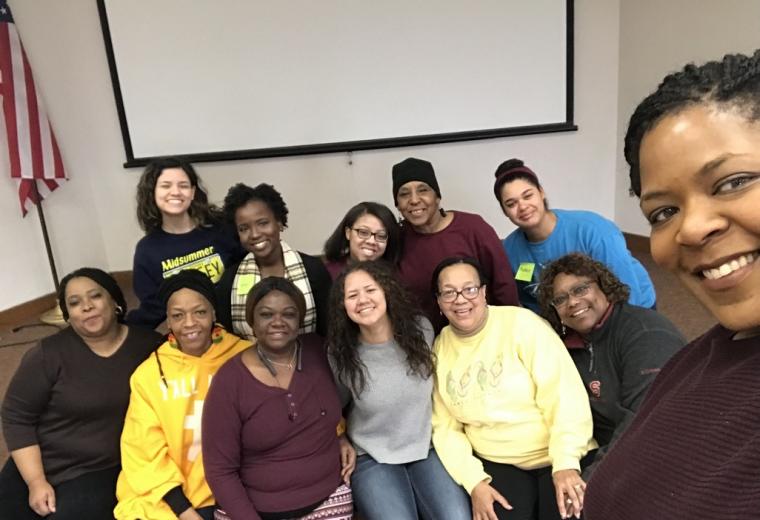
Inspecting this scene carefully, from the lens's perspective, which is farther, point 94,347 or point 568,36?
point 568,36

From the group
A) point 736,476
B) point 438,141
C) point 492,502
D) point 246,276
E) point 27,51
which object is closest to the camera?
point 736,476

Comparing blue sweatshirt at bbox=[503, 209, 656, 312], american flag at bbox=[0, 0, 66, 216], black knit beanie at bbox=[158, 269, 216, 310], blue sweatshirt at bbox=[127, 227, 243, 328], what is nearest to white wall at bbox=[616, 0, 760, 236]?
blue sweatshirt at bbox=[503, 209, 656, 312]

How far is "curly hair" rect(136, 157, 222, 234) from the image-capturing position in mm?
2309

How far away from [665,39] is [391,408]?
3952mm

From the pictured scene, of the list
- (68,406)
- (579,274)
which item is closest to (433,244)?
(579,274)

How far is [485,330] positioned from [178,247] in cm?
136

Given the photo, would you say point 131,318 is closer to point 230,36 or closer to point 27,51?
point 230,36

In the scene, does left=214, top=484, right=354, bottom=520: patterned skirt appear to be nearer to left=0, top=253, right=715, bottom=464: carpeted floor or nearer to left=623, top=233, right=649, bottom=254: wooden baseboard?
left=0, top=253, right=715, bottom=464: carpeted floor

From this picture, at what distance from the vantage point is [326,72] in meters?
4.41

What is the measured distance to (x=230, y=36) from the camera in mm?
4277

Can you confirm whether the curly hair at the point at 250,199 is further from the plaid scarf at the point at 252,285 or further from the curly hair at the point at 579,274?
the curly hair at the point at 579,274

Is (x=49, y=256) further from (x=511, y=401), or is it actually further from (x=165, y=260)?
(x=511, y=401)

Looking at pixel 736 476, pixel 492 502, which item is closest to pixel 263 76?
pixel 492 502

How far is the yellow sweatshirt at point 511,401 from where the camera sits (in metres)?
Result: 1.73
